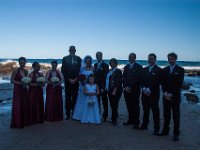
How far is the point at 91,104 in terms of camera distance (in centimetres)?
945

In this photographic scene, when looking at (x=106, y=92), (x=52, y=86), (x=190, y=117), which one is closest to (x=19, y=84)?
(x=52, y=86)

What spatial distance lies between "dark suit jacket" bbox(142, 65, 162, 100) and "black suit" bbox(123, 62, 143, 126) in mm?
506

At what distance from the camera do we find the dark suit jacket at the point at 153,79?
26.5 ft

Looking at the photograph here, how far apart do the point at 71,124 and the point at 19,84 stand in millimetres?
1957

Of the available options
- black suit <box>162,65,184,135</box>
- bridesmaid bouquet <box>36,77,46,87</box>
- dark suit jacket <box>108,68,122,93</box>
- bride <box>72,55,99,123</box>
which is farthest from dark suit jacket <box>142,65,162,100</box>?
bridesmaid bouquet <box>36,77,46,87</box>

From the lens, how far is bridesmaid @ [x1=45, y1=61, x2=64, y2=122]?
9.52 metres

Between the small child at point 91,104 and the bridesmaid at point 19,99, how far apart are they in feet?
5.97

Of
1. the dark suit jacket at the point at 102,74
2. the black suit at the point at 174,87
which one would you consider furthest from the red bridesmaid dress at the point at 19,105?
the black suit at the point at 174,87

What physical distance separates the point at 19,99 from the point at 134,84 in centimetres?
332

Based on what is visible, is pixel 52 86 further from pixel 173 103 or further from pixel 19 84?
pixel 173 103

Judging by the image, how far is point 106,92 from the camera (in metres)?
9.52

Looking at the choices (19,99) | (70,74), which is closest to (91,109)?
(70,74)

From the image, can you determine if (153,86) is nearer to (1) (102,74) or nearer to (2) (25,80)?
(1) (102,74)

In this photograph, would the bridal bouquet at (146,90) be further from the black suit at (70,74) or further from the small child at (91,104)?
the black suit at (70,74)
